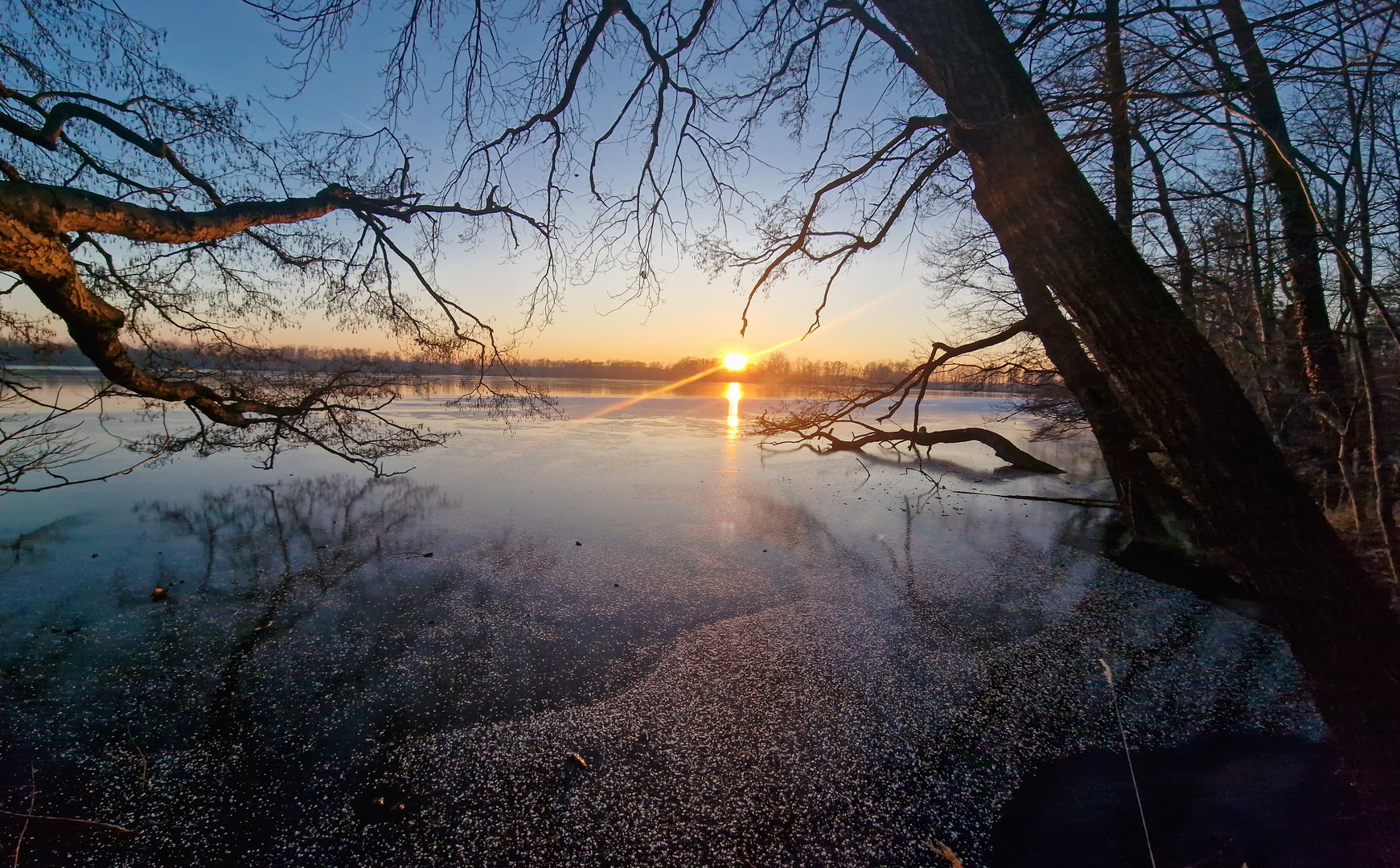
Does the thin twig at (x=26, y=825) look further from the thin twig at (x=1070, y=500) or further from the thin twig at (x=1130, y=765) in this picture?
the thin twig at (x=1070, y=500)

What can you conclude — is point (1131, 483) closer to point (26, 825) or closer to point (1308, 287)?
point (1308, 287)

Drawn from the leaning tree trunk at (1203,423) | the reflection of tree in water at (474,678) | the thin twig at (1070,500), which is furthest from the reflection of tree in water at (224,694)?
the thin twig at (1070,500)

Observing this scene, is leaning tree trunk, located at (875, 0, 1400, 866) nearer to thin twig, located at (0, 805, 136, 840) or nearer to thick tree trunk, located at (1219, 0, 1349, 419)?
thick tree trunk, located at (1219, 0, 1349, 419)

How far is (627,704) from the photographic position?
232 cm

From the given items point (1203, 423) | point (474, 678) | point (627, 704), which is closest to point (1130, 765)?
point (1203, 423)

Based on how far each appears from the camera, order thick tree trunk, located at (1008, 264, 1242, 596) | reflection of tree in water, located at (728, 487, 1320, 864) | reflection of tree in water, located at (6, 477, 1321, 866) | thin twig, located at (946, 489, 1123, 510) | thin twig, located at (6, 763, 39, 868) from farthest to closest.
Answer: thin twig, located at (946, 489, 1123, 510), thick tree trunk, located at (1008, 264, 1242, 596), reflection of tree in water, located at (728, 487, 1320, 864), reflection of tree in water, located at (6, 477, 1321, 866), thin twig, located at (6, 763, 39, 868)

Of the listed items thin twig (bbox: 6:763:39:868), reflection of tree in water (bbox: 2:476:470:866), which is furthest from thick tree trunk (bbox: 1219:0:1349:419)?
thin twig (bbox: 6:763:39:868)

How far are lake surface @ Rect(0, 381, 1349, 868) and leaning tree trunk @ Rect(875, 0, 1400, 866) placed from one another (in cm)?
68

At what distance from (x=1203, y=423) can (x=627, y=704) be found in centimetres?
214

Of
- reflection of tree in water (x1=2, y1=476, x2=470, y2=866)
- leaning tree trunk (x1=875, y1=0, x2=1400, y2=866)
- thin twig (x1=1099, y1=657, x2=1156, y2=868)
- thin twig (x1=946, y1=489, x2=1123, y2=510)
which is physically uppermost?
leaning tree trunk (x1=875, y1=0, x2=1400, y2=866)

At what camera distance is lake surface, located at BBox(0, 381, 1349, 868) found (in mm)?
1692

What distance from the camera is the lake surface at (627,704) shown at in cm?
169

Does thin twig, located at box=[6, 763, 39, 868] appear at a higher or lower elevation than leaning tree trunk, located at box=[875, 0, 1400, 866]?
lower

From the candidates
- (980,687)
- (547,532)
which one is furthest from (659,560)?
(980,687)
